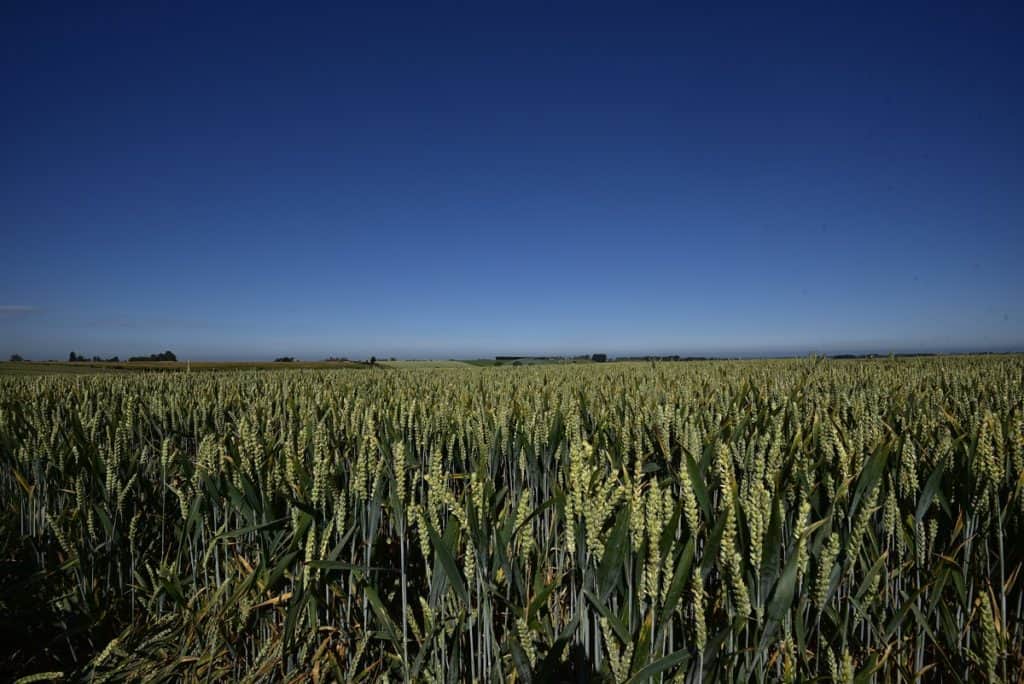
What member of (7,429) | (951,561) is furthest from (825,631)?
(7,429)

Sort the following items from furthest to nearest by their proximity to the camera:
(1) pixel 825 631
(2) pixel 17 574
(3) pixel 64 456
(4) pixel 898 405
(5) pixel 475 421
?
(4) pixel 898 405 → (5) pixel 475 421 → (3) pixel 64 456 → (2) pixel 17 574 → (1) pixel 825 631

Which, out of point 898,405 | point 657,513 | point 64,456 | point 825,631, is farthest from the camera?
point 898,405

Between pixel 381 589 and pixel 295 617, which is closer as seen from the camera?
pixel 295 617

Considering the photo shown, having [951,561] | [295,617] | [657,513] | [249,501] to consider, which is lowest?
[295,617]

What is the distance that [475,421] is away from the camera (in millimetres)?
2561

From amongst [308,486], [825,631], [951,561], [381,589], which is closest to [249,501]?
[308,486]

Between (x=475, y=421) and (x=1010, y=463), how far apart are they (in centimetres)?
215

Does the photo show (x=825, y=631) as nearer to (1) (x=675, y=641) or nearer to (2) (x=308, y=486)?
(1) (x=675, y=641)

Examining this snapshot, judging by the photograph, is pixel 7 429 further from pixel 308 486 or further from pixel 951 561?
pixel 951 561

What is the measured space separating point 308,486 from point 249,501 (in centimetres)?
19

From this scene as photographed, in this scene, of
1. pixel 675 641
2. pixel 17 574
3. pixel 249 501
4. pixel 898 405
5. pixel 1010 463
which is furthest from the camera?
pixel 898 405

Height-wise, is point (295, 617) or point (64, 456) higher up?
point (64, 456)

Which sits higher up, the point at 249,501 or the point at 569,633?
the point at 249,501

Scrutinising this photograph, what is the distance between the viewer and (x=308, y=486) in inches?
63.4
